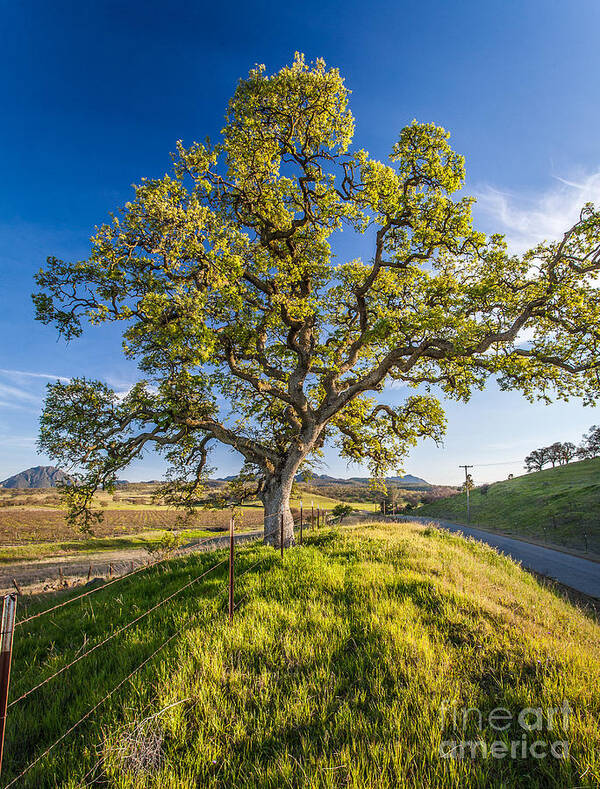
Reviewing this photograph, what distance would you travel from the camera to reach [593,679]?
4.49 meters

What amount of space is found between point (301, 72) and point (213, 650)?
15645mm

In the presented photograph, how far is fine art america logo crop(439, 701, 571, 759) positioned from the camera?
331cm

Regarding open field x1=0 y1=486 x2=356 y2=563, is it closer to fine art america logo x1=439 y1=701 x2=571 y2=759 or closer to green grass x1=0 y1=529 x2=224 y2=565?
green grass x1=0 y1=529 x2=224 y2=565

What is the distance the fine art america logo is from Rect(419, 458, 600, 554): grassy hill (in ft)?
121

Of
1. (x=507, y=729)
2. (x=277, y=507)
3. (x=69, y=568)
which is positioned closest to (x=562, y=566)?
(x=277, y=507)

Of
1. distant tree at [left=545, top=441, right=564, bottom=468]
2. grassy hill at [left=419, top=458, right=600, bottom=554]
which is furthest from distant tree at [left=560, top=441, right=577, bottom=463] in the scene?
grassy hill at [left=419, top=458, right=600, bottom=554]

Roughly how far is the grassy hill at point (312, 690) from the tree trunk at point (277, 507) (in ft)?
19.1

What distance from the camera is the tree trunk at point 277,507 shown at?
13.4 m

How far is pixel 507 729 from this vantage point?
3609 mm

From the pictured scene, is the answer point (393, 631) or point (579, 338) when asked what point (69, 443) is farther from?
point (579, 338)

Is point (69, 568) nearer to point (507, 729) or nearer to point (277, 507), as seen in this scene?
point (277, 507)

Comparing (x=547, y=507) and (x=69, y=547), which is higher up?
(x=547, y=507)

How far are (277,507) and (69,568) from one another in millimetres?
28319

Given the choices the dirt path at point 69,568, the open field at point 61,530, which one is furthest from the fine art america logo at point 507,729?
the open field at point 61,530
